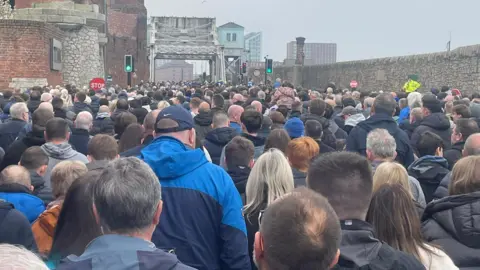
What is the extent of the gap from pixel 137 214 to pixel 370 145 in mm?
3459

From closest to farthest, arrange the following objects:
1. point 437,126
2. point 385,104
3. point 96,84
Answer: point 385,104 < point 437,126 < point 96,84

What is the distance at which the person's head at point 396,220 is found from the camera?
139 inches

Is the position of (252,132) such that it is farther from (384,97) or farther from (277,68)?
(277,68)

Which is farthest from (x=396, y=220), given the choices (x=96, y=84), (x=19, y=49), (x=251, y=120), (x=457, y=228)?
(x=19, y=49)

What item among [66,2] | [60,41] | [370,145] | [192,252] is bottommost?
[192,252]

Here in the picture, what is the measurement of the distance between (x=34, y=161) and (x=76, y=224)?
2.49 meters

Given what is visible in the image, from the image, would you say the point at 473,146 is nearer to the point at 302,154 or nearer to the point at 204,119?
the point at 302,154

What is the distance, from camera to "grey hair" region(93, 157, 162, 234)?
2854mm

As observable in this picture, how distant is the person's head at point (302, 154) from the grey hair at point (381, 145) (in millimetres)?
520

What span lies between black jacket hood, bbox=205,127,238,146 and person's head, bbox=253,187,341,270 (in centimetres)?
518

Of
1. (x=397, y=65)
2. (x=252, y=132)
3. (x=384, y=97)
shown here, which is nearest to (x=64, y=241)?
(x=252, y=132)

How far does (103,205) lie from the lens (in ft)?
9.52

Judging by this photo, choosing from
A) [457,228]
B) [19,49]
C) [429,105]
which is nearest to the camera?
[457,228]

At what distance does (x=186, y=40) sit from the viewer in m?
53.8
